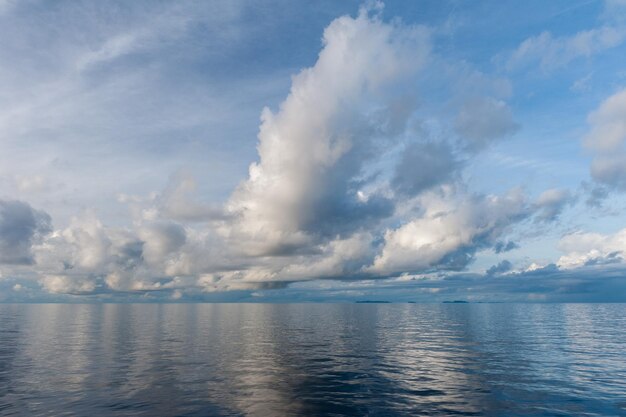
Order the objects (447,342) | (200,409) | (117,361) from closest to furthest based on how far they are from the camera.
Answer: (200,409) < (117,361) < (447,342)

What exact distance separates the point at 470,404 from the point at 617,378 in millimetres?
26966

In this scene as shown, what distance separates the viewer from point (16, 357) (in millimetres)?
68812

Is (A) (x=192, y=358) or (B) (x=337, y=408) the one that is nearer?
(B) (x=337, y=408)

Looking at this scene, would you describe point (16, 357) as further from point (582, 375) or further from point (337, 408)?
point (582, 375)

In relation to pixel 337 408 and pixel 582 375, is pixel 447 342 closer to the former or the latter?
pixel 582 375

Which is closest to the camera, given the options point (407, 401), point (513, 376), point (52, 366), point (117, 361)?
point (407, 401)

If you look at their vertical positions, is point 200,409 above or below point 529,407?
above

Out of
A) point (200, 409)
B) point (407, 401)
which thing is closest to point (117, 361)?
point (200, 409)

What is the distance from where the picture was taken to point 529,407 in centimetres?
4034

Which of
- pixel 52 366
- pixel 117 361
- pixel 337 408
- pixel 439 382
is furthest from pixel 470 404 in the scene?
pixel 52 366

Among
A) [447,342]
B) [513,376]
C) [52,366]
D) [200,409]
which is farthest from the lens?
[447,342]

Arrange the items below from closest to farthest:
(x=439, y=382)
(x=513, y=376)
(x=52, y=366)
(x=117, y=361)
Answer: (x=439, y=382)
(x=513, y=376)
(x=52, y=366)
(x=117, y=361)

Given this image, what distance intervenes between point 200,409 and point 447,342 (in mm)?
67051

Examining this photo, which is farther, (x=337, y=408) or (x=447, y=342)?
(x=447, y=342)
